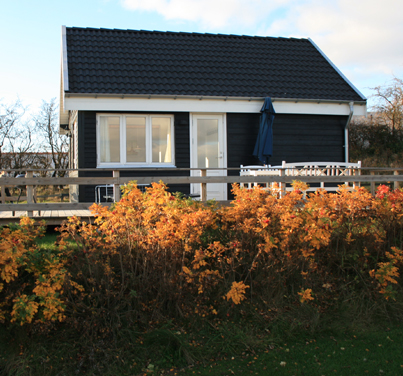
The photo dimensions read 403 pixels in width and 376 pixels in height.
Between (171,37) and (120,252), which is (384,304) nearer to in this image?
(120,252)

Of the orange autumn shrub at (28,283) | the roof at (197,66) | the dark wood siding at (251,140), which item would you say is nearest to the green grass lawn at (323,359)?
the orange autumn shrub at (28,283)

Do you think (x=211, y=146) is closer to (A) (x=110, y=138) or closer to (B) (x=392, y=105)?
(A) (x=110, y=138)

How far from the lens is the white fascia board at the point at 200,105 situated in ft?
32.4

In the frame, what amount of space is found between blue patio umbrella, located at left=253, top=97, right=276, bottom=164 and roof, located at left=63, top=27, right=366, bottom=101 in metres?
0.55

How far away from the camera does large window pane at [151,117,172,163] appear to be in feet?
35.1

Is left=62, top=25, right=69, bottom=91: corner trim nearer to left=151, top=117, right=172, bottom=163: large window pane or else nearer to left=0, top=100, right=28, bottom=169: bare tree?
left=151, top=117, right=172, bottom=163: large window pane

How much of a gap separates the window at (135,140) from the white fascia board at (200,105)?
0.38 metres

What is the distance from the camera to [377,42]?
2681 centimetres

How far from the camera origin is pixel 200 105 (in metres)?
10.6

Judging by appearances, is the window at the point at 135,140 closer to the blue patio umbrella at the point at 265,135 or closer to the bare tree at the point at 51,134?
the blue patio umbrella at the point at 265,135

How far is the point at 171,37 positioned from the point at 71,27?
115 inches

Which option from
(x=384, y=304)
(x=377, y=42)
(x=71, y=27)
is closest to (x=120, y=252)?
(x=384, y=304)

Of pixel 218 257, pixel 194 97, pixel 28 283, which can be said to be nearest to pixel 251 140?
pixel 194 97

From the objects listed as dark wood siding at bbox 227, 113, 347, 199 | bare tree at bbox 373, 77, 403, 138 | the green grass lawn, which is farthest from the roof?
bare tree at bbox 373, 77, 403, 138
